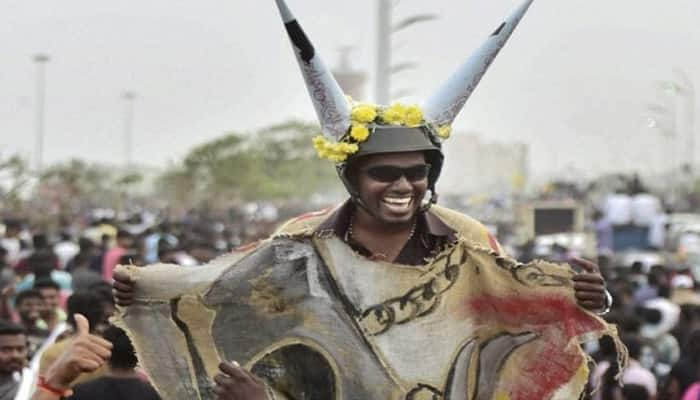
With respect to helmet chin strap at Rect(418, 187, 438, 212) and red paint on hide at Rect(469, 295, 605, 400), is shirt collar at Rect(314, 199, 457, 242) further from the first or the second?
red paint on hide at Rect(469, 295, 605, 400)

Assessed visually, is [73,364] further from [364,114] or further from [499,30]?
[499,30]

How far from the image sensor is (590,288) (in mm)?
5543

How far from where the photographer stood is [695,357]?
29.9 feet

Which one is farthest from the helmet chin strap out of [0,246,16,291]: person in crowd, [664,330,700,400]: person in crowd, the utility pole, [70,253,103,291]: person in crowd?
the utility pole

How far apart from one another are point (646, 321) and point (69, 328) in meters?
5.44

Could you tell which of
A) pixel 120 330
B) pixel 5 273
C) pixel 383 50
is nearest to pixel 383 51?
pixel 383 50

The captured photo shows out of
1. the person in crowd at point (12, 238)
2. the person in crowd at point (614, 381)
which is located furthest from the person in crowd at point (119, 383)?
the person in crowd at point (12, 238)

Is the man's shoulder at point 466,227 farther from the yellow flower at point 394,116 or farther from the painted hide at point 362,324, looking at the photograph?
the yellow flower at point 394,116

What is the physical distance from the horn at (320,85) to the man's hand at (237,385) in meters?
0.91

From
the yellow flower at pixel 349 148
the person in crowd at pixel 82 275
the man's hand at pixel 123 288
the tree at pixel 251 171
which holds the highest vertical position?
the yellow flower at pixel 349 148

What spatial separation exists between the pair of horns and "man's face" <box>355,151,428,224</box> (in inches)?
6.5

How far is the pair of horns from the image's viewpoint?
5.61 m

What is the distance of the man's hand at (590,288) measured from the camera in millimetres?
5547

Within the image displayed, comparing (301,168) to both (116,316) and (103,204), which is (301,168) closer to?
(103,204)
